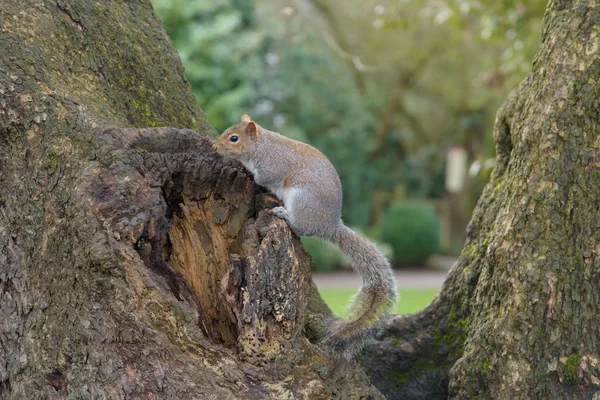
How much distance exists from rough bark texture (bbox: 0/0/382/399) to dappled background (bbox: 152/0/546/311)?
6850mm

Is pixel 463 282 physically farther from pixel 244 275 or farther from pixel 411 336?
pixel 244 275

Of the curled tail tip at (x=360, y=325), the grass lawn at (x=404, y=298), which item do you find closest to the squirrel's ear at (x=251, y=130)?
the curled tail tip at (x=360, y=325)

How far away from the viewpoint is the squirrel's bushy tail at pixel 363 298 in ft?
6.30

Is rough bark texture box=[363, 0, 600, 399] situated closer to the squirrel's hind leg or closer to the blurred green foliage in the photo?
the squirrel's hind leg

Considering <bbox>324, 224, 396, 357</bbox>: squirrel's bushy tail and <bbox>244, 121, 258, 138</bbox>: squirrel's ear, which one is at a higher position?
<bbox>244, 121, 258, 138</bbox>: squirrel's ear

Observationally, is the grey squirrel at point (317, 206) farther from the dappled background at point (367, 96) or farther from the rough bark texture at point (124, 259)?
the dappled background at point (367, 96)

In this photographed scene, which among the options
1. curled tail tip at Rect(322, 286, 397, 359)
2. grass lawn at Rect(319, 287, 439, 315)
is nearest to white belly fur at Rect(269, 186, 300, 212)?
curled tail tip at Rect(322, 286, 397, 359)

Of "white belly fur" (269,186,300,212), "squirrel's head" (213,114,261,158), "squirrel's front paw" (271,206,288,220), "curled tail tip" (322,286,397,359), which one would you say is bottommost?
"curled tail tip" (322,286,397,359)

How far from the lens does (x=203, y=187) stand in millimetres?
1850

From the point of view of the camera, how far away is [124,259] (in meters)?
1.57

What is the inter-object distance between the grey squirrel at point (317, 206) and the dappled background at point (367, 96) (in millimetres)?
6249

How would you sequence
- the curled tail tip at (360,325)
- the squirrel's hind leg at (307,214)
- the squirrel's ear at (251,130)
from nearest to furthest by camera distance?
the curled tail tip at (360,325)
the squirrel's hind leg at (307,214)
the squirrel's ear at (251,130)

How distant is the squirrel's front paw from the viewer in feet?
6.30

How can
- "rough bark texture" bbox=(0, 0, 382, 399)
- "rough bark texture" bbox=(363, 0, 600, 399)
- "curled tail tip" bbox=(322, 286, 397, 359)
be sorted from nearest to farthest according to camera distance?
1. "rough bark texture" bbox=(0, 0, 382, 399)
2. "rough bark texture" bbox=(363, 0, 600, 399)
3. "curled tail tip" bbox=(322, 286, 397, 359)
